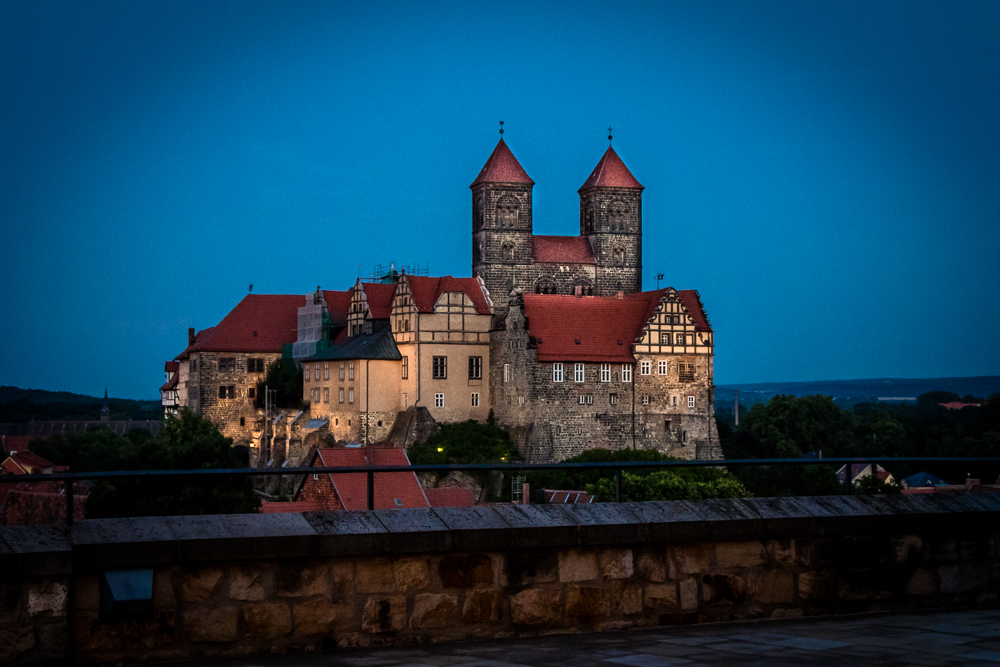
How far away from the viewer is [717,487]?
4469cm

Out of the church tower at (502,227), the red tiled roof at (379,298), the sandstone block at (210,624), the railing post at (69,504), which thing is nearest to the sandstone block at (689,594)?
the sandstone block at (210,624)

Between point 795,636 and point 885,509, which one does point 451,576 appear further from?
point 885,509

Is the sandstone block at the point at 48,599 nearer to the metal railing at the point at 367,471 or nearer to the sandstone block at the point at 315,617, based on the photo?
the metal railing at the point at 367,471

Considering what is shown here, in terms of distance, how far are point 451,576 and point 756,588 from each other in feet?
6.33

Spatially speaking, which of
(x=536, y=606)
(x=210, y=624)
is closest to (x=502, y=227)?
(x=536, y=606)

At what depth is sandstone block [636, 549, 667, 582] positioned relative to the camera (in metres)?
7.86

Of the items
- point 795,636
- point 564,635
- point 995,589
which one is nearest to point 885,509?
point 995,589

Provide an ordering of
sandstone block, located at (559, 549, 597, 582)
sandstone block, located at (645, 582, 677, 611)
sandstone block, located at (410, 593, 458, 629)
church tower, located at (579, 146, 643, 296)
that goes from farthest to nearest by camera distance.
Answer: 1. church tower, located at (579, 146, 643, 296)
2. sandstone block, located at (645, 582, 677, 611)
3. sandstone block, located at (559, 549, 597, 582)
4. sandstone block, located at (410, 593, 458, 629)

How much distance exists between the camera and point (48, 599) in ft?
21.4

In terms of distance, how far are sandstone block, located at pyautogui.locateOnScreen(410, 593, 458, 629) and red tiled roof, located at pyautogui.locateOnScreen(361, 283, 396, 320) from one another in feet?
206

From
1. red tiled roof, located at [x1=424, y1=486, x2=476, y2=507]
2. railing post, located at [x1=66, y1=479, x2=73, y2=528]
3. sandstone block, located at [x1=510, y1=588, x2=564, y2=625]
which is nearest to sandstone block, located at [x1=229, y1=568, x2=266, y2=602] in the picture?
railing post, located at [x1=66, y1=479, x2=73, y2=528]

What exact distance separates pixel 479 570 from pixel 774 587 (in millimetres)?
1892

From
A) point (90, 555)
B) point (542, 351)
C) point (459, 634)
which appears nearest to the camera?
point (90, 555)

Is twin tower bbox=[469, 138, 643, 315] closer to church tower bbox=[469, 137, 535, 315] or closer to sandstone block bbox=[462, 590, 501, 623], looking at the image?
church tower bbox=[469, 137, 535, 315]
